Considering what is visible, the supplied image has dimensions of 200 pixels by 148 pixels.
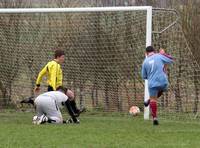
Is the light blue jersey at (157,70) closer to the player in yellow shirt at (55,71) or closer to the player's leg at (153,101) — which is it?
the player's leg at (153,101)

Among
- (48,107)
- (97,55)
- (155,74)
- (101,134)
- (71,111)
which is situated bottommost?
(101,134)

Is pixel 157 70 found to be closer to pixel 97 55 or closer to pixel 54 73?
pixel 54 73

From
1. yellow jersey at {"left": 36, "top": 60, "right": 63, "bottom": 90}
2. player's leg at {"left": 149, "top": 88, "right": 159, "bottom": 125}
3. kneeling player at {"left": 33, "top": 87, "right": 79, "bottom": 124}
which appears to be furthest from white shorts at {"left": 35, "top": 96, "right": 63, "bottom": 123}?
player's leg at {"left": 149, "top": 88, "right": 159, "bottom": 125}

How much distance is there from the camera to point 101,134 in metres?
12.4

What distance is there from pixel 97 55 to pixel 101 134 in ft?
20.4

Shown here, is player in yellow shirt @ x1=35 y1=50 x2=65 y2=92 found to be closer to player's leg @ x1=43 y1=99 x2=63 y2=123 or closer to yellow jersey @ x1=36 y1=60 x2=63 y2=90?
yellow jersey @ x1=36 y1=60 x2=63 y2=90

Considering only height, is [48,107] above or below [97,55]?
below

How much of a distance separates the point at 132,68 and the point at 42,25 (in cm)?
301

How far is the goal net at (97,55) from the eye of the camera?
57.1ft

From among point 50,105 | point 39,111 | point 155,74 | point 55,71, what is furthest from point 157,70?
point 39,111

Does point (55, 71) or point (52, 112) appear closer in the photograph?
point (52, 112)

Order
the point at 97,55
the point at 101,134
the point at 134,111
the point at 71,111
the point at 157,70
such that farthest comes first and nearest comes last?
the point at 97,55 → the point at 134,111 → the point at 71,111 → the point at 157,70 → the point at 101,134

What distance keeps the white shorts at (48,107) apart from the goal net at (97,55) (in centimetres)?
343

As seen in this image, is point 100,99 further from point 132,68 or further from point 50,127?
point 50,127
